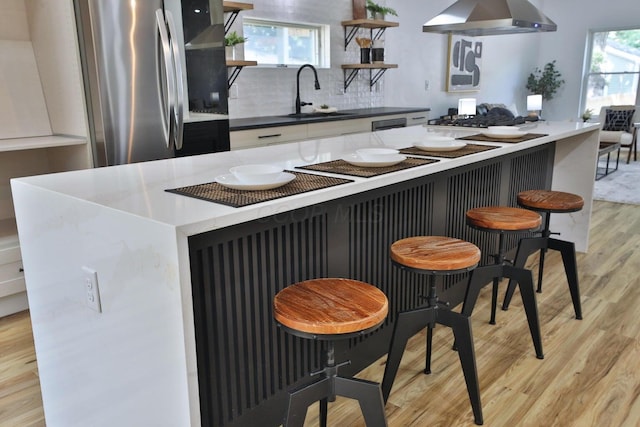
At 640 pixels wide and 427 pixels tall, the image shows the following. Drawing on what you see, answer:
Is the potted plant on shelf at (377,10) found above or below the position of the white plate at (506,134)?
above

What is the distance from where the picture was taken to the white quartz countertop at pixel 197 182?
1287 millimetres

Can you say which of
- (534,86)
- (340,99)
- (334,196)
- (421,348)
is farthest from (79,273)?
(534,86)

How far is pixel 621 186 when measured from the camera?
6.37 metres

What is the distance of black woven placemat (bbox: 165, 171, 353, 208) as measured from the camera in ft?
4.65

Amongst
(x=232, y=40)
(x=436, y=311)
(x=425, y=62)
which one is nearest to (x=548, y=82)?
(x=425, y=62)

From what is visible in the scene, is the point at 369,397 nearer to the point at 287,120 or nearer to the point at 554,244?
the point at 554,244

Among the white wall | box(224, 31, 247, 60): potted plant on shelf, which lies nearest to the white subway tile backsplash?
the white wall

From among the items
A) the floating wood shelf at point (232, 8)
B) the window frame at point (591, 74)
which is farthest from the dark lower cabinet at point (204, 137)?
the window frame at point (591, 74)

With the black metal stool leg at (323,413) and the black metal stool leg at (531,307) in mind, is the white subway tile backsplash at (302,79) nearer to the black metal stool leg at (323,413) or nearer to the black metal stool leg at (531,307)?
the black metal stool leg at (531,307)

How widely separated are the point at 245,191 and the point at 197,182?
251 mm

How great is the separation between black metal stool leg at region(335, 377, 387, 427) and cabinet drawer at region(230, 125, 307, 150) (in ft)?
8.23

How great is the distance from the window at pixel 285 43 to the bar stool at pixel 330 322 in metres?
3.58

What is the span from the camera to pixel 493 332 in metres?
2.66

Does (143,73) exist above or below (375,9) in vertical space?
below
